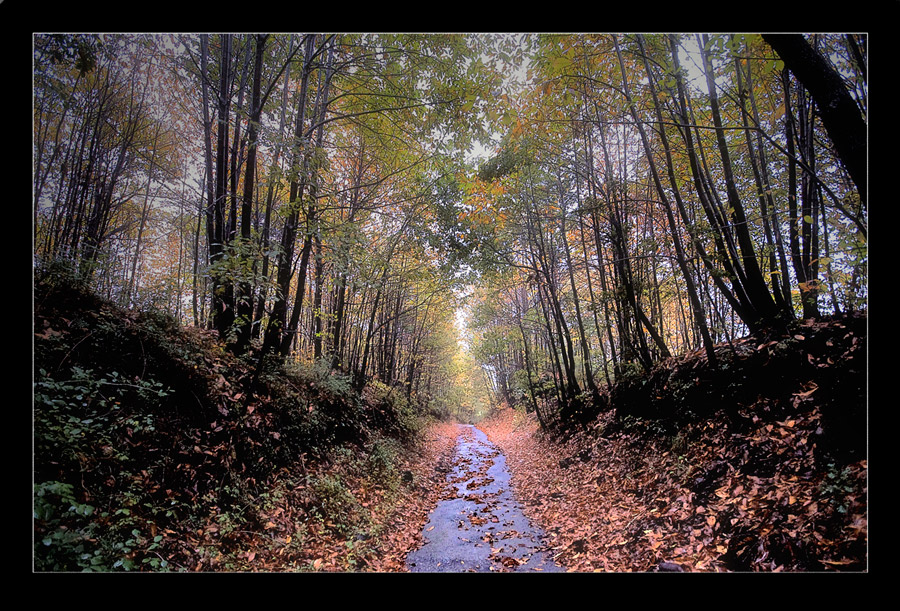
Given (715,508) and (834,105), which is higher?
(834,105)

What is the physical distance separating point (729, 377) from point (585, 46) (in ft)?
16.6

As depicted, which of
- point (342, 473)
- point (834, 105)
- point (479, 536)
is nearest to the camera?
point (834, 105)

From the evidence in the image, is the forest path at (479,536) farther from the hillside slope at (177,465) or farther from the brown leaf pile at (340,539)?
the hillside slope at (177,465)

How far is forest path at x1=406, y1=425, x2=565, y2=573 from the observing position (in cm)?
363

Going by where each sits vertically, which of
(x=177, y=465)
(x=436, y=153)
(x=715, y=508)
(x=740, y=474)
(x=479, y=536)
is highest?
(x=436, y=153)

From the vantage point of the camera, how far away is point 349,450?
6254mm

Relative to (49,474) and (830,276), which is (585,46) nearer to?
(830,276)

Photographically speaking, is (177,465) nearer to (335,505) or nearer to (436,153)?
(335,505)

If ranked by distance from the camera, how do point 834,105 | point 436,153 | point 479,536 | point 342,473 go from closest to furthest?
point 834,105
point 479,536
point 342,473
point 436,153

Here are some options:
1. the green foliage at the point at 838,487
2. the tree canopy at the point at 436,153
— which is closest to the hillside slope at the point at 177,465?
the tree canopy at the point at 436,153

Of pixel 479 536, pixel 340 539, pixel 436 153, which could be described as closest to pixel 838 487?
pixel 479 536

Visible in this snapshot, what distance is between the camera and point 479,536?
4.32 metres

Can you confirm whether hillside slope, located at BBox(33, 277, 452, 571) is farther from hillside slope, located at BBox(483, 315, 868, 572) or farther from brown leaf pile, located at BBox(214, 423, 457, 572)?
hillside slope, located at BBox(483, 315, 868, 572)
